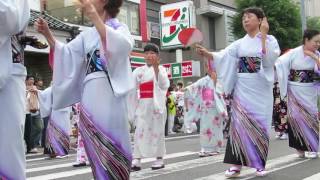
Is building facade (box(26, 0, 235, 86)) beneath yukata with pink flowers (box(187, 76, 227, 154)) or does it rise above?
above

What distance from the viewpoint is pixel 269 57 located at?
225 inches

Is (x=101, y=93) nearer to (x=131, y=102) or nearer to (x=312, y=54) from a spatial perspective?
(x=131, y=102)

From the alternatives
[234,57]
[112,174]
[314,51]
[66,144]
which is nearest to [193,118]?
[66,144]

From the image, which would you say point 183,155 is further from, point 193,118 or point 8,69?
point 8,69

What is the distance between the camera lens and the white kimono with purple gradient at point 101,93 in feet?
11.1

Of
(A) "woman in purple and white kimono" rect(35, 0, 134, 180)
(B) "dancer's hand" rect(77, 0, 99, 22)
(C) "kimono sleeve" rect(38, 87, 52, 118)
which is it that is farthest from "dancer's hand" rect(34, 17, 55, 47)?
(C) "kimono sleeve" rect(38, 87, 52, 118)

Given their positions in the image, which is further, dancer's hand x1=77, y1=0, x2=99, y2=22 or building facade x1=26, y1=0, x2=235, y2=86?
building facade x1=26, y1=0, x2=235, y2=86

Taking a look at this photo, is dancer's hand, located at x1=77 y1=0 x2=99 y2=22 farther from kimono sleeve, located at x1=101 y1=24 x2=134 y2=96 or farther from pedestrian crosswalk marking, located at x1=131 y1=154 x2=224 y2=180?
pedestrian crosswalk marking, located at x1=131 y1=154 x2=224 y2=180

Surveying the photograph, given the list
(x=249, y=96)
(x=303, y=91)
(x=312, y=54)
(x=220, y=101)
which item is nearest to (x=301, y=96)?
(x=303, y=91)

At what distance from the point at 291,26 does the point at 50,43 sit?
26682mm

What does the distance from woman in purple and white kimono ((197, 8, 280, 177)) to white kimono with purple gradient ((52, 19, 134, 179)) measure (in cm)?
226

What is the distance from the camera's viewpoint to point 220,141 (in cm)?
871

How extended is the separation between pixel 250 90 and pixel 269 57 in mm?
431

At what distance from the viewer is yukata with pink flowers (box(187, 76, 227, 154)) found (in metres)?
8.60
